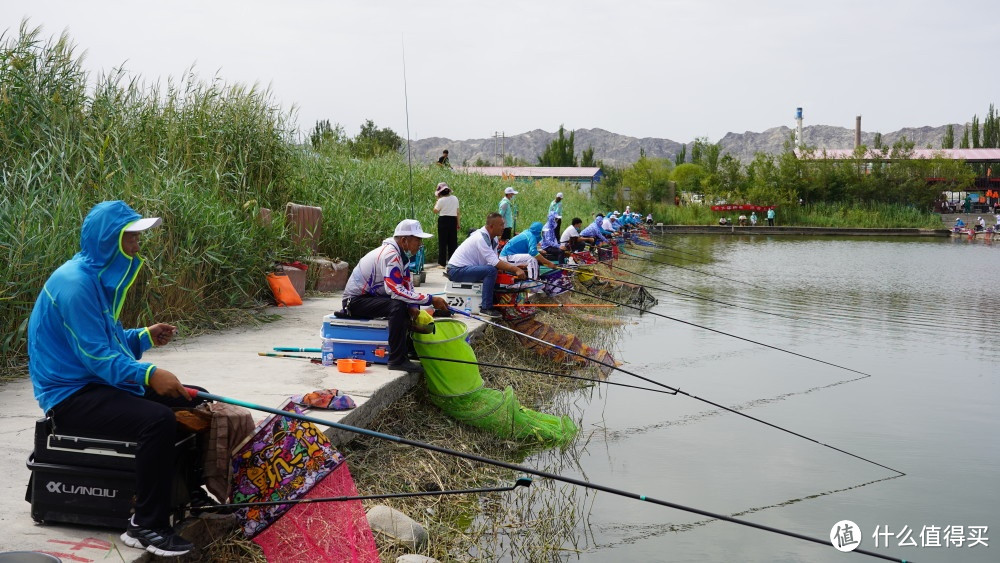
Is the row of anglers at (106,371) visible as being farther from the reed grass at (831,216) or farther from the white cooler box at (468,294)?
the reed grass at (831,216)

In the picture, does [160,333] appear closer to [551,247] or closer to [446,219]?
[446,219]

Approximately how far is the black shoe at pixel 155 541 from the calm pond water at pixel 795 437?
233 centimetres

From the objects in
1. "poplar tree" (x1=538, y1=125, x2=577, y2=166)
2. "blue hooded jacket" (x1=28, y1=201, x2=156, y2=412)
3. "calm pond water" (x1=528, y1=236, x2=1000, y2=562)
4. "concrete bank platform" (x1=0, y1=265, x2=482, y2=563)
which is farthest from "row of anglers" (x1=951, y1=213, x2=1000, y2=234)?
"blue hooded jacket" (x1=28, y1=201, x2=156, y2=412)

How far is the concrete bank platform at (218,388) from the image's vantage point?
3.27 m

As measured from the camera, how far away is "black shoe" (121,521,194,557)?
322 cm

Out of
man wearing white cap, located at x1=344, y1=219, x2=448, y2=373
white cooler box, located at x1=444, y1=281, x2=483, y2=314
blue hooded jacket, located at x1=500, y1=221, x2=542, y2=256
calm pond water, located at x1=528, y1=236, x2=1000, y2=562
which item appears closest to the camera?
calm pond water, located at x1=528, y1=236, x2=1000, y2=562

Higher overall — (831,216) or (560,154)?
(560,154)

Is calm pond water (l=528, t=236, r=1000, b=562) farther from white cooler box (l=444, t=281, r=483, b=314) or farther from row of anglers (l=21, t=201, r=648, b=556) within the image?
row of anglers (l=21, t=201, r=648, b=556)

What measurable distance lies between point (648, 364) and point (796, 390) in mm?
1674

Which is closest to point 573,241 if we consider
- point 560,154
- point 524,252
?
point 524,252

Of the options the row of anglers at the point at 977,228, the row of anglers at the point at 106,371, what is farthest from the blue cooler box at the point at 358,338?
the row of anglers at the point at 977,228

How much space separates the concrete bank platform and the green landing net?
188 mm

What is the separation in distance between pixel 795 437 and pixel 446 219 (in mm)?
7180

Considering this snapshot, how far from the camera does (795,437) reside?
7.44 meters
